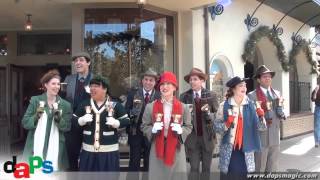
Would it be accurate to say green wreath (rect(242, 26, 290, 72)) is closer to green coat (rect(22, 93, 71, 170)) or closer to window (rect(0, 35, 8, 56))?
window (rect(0, 35, 8, 56))

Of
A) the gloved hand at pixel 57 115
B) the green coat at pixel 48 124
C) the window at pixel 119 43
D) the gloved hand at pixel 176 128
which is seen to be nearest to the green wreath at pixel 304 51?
the window at pixel 119 43

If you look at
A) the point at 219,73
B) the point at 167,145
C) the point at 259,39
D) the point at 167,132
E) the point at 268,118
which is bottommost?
the point at 167,145

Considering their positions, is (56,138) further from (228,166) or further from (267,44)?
(267,44)

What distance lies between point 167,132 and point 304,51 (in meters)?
11.9

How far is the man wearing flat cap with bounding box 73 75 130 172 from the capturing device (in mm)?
5125

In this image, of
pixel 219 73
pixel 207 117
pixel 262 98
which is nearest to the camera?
pixel 207 117

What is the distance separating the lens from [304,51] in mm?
15680

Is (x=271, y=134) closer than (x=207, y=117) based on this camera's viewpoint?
No

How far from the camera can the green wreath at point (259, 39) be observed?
38.2 feet

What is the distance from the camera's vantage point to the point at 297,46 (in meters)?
14.8

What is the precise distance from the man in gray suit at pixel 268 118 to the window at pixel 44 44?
21.9 ft

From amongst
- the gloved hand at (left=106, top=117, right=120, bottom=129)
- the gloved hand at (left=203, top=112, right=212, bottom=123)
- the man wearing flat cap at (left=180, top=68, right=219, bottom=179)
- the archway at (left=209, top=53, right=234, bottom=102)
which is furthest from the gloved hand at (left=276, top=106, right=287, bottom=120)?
the archway at (left=209, top=53, right=234, bottom=102)

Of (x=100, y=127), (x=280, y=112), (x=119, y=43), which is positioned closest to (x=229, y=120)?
(x=280, y=112)

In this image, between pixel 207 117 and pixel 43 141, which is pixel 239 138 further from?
pixel 43 141
